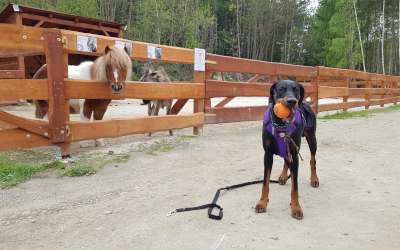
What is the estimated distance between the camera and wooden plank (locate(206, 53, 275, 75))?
6.78 m

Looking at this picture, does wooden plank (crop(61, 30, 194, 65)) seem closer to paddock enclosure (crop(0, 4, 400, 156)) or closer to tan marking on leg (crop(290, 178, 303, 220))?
paddock enclosure (crop(0, 4, 400, 156))

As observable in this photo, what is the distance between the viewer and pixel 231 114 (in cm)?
738

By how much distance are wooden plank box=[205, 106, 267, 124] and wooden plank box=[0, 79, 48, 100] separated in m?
3.71

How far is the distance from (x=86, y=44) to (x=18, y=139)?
1.78 metres

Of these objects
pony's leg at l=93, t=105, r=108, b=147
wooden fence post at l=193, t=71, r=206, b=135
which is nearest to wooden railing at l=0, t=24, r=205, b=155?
pony's leg at l=93, t=105, r=108, b=147

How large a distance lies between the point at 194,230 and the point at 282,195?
1.30m

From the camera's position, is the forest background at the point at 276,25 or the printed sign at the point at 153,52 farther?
the forest background at the point at 276,25

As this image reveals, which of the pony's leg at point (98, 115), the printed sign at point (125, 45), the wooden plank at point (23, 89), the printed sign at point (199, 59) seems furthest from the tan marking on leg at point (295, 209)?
the printed sign at point (199, 59)

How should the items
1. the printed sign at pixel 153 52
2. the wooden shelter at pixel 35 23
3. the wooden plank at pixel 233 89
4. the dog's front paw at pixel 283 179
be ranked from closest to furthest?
the dog's front paw at pixel 283 179 → the printed sign at pixel 153 52 → the wooden plank at pixel 233 89 → the wooden shelter at pixel 35 23

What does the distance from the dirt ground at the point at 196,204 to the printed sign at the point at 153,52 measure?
1.89m

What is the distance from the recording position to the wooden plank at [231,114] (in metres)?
6.89

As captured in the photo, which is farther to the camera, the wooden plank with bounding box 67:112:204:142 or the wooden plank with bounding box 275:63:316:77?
the wooden plank with bounding box 275:63:316:77

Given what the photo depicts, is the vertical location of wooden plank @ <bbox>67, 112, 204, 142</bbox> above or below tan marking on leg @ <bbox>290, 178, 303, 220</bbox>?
above

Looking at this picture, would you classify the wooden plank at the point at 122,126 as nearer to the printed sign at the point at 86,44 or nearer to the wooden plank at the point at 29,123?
the wooden plank at the point at 29,123
